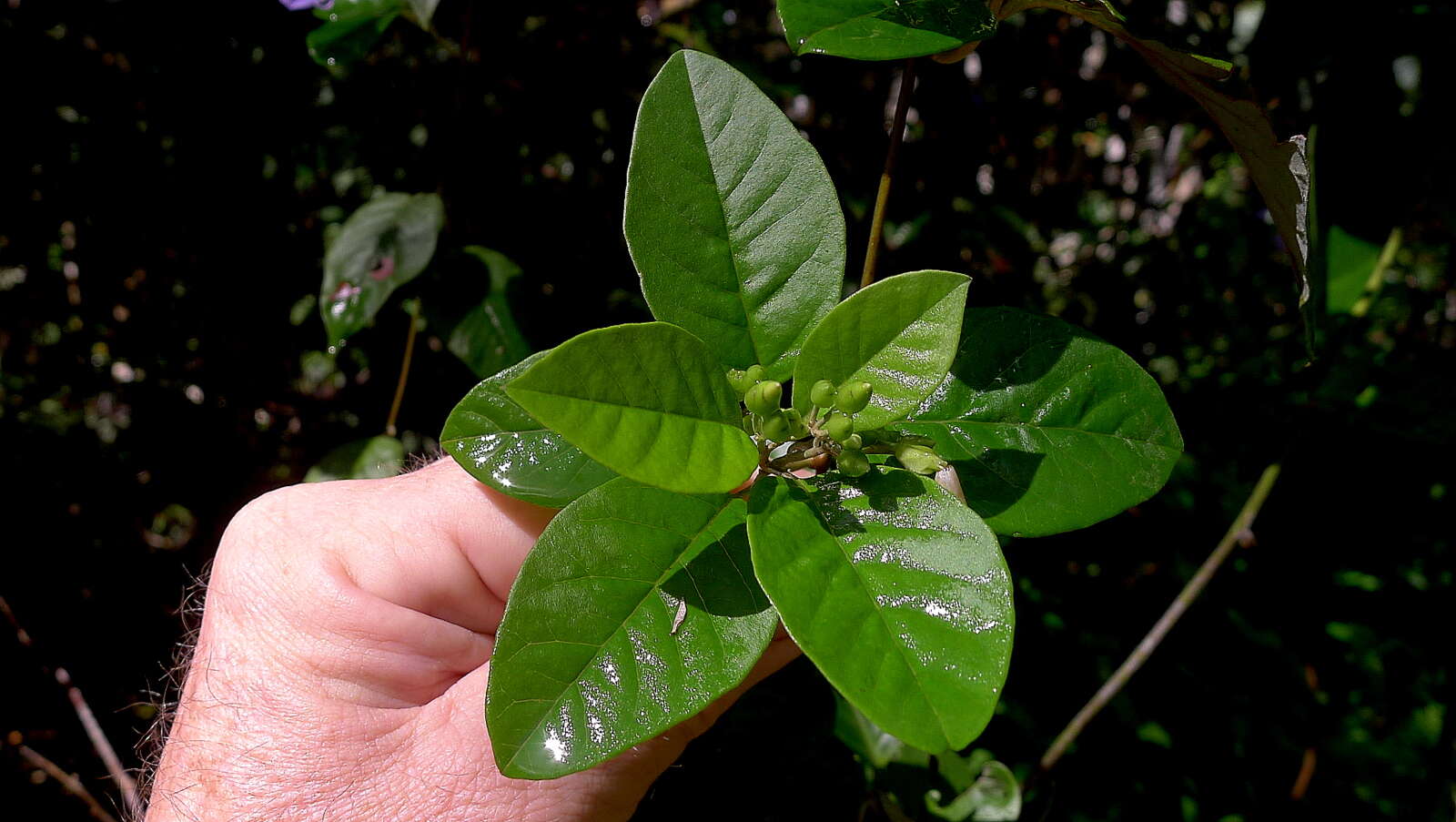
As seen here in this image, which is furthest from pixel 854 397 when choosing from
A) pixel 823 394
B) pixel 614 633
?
pixel 614 633

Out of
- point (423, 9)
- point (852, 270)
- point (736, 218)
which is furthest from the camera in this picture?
point (852, 270)

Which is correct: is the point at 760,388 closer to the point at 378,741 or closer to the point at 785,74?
the point at 378,741

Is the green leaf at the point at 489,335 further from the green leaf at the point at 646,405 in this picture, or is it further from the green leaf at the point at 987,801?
the green leaf at the point at 987,801

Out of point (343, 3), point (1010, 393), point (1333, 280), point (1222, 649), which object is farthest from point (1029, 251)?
point (343, 3)

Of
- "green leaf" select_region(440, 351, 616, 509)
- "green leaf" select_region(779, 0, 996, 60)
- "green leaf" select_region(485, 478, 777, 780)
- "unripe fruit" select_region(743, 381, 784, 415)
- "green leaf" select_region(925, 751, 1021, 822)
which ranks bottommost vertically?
"green leaf" select_region(925, 751, 1021, 822)

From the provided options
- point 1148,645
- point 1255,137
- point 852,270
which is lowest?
point 1148,645

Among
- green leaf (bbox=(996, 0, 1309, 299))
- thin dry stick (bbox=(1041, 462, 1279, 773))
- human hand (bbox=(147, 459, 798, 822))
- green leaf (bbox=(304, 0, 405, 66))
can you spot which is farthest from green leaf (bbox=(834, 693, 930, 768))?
green leaf (bbox=(304, 0, 405, 66))

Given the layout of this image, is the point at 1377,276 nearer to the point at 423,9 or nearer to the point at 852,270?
the point at 852,270

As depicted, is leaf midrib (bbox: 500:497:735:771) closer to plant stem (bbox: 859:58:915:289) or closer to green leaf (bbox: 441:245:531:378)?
plant stem (bbox: 859:58:915:289)
